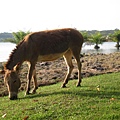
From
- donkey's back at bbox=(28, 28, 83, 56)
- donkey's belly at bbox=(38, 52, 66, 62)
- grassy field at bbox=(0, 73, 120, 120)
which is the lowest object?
grassy field at bbox=(0, 73, 120, 120)

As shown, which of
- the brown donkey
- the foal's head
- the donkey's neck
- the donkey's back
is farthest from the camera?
the donkey's back

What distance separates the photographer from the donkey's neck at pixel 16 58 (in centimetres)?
923

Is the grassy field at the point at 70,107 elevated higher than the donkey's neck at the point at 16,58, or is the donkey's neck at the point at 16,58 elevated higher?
the donkey's neck at the point at 16,58

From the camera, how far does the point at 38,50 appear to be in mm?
9828

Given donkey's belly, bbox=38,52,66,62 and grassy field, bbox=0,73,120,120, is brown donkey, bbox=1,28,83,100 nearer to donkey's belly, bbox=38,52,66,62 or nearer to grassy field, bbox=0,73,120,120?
donkey's belly, bbox=38,52,66,62

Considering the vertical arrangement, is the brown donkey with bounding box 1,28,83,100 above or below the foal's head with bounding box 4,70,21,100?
above

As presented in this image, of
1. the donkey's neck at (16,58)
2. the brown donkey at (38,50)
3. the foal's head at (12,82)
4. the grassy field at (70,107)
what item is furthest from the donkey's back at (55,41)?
the grassy field at (70,107)

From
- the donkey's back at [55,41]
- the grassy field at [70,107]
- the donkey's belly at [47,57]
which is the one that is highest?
the donkey's back at [55,41]

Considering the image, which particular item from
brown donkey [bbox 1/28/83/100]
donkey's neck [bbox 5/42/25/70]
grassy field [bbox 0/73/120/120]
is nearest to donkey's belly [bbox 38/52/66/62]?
brown donkey [bbox 1/28/83/100]

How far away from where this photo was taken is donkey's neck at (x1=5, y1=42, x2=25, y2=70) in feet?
30.3

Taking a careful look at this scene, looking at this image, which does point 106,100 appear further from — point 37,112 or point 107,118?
point 37,112

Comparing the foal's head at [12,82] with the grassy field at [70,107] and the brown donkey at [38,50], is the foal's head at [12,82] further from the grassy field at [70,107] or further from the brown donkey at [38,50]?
the grassy field at [70,107]

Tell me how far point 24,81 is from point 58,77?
1.86 metres

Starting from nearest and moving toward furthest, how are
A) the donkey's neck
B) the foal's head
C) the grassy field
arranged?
the grassy field → the foal's head → the donkey's neck
